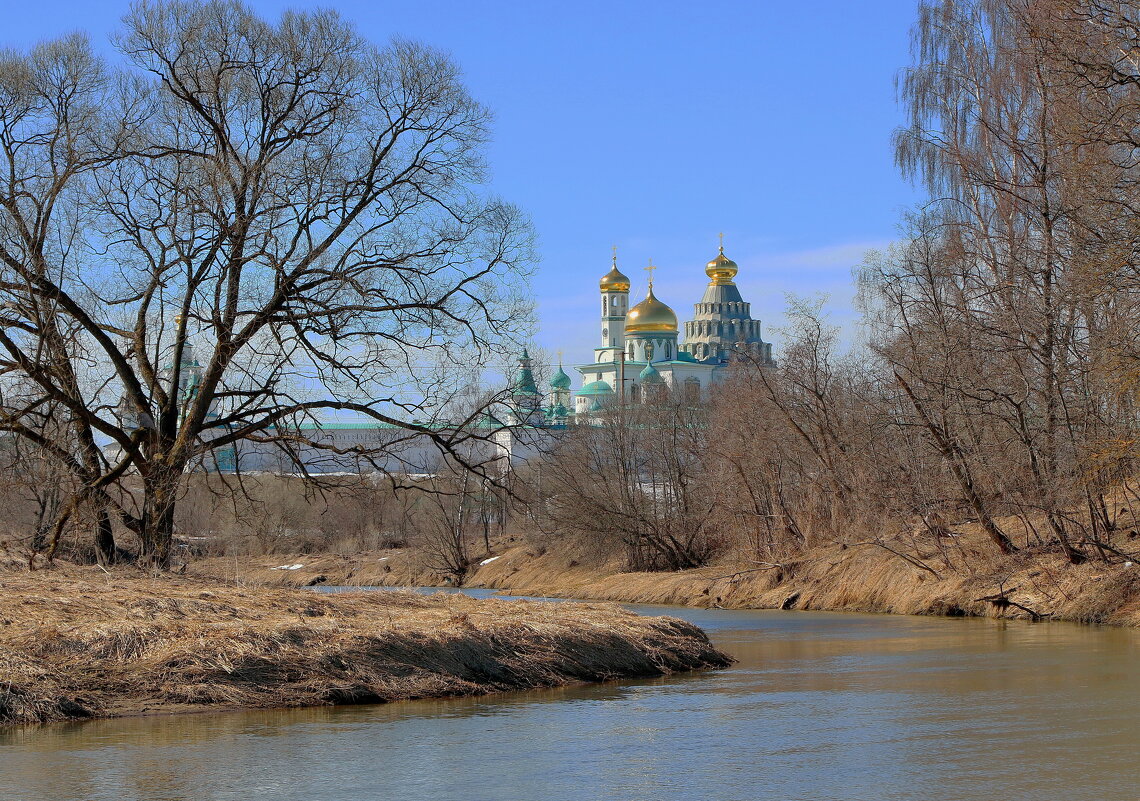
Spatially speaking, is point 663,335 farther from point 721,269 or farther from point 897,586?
point 897,586

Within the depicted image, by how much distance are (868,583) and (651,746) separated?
19.4 meters

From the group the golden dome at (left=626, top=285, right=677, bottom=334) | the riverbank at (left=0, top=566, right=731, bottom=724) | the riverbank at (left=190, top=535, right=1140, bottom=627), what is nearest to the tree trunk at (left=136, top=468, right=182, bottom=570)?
the riverbank at (left=190, top=535, right=1140, bottom=627)

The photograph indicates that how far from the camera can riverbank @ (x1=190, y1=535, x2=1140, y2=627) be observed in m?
21.4

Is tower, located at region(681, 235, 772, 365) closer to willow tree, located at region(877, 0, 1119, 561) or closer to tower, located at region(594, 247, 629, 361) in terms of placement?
tower, located at region(594, 247, 629, 361)

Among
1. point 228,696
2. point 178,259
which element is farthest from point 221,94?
point 228,696

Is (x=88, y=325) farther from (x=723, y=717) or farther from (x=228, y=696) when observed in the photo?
(x=723, y=717)

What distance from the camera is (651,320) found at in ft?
471

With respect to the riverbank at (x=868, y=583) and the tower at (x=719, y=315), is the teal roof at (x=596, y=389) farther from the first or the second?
the riverbank at (x=868, y=583)

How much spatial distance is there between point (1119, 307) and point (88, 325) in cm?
1490

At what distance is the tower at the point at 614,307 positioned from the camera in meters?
154

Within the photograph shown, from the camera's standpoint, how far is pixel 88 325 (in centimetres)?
1650

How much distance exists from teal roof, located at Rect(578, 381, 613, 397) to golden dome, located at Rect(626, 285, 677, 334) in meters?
9.23

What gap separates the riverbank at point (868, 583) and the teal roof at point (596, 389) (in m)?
80.6

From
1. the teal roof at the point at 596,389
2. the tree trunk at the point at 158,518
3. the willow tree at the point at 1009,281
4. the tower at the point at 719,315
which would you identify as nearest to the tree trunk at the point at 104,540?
the tree trunk at the point at 158,518
